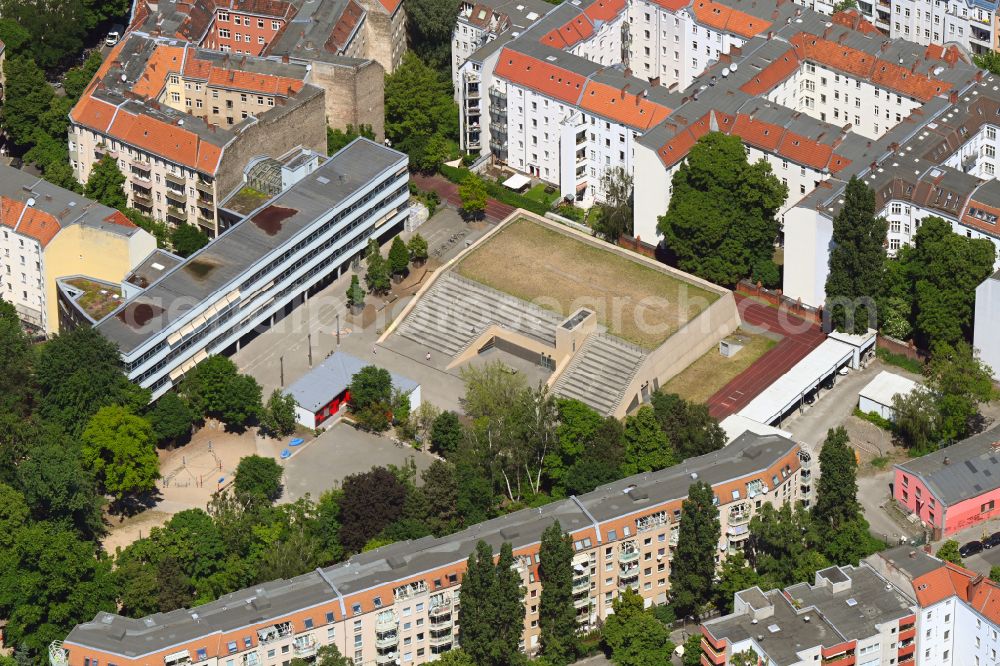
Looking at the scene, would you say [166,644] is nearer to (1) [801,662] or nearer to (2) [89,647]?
(2) [89,647]

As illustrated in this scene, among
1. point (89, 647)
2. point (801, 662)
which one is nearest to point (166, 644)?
point (89, 647)
